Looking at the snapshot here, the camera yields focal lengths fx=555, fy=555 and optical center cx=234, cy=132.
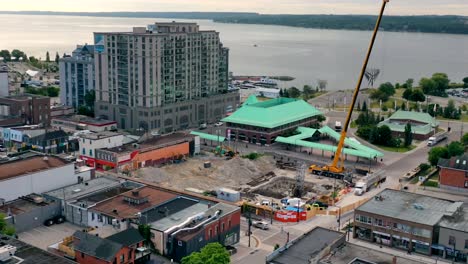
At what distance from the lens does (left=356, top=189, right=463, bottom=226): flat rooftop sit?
2011 cm

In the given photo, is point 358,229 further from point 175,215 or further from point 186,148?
point 186,148

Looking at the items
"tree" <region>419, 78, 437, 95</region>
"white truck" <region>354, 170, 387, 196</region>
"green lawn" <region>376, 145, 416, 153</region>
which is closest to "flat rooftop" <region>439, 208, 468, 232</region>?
"white truck" <region>354, 170, 387, 196</region>

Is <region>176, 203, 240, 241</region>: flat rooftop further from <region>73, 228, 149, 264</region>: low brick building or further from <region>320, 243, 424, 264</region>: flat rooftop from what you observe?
<region>320, 243, 424, 264</region>: flat rooftop

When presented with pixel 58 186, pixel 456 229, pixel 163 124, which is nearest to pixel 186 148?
pixel 163 124

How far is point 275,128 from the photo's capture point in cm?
3531

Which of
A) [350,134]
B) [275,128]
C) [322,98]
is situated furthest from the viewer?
[322,98]

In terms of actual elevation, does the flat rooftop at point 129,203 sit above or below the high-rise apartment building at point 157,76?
below

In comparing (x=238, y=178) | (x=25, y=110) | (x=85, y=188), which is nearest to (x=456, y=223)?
(x=238, y=178)

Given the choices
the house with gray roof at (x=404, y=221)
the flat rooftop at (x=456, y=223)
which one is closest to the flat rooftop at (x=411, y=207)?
the house with gray roof at (x=404, y=221)

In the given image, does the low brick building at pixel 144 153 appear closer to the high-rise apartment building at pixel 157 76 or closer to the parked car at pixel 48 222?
the high-rise apartment building at pixel 157 76

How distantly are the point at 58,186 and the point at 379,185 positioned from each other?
49.7 ft

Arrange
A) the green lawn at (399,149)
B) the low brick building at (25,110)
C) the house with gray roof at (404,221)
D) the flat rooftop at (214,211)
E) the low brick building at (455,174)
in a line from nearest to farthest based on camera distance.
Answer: the flat rooftop at (214,211) < the house with gray roof at (404,221) < the low brick building at (455,174) < the green lawn at (399,149) < the low brick building at (25,110)

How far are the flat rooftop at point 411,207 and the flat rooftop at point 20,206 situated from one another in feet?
39.7

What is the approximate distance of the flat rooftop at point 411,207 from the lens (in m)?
20.1
